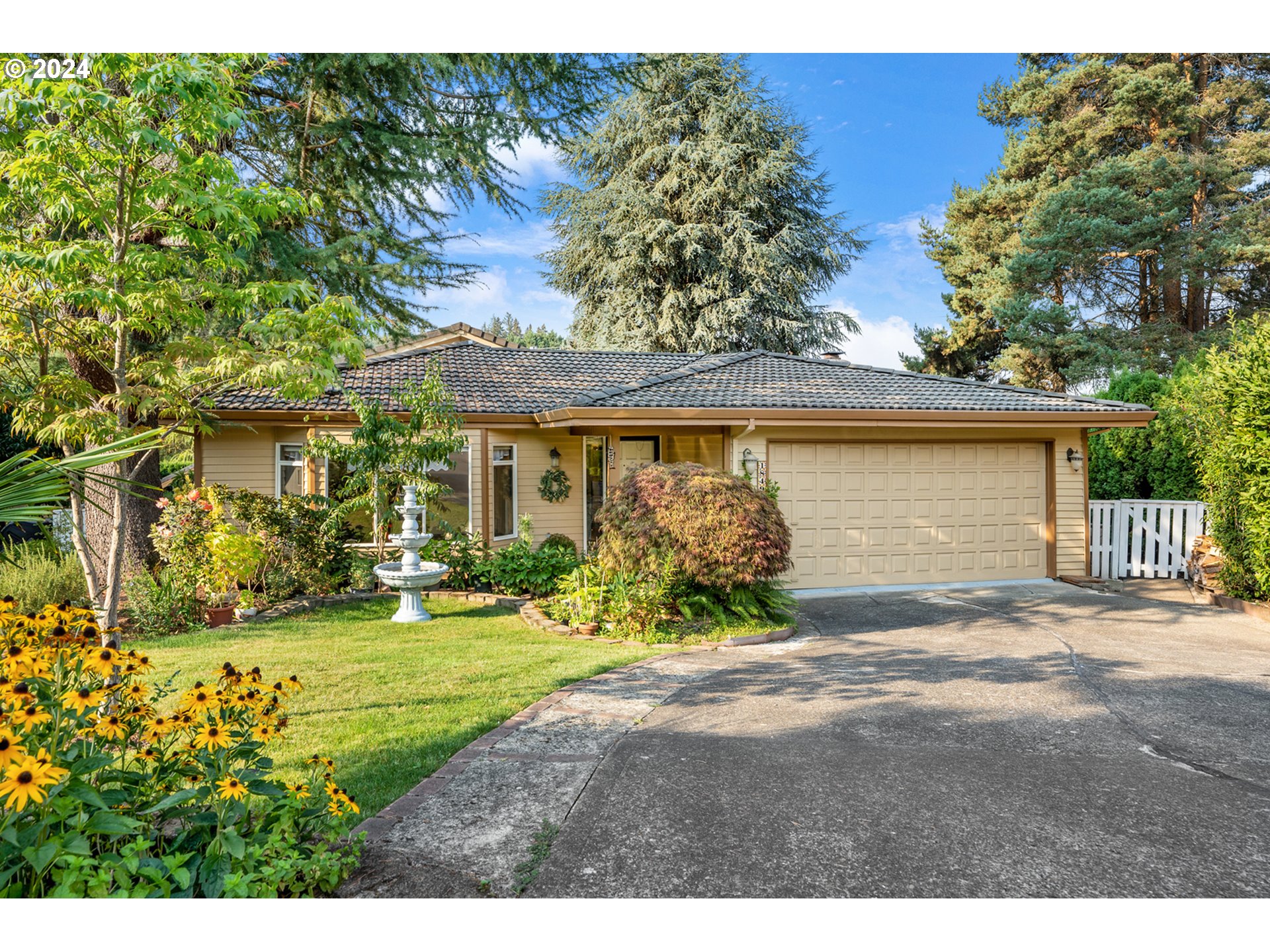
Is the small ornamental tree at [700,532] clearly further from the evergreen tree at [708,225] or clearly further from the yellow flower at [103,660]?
the evergreen tree at [708,225]

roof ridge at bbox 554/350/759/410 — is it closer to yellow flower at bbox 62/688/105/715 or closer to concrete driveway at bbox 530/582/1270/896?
concrete driveway at bbox 530/582/1270/896

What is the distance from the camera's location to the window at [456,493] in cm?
1088

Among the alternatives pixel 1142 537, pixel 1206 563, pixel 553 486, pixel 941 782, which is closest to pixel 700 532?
pixel 941 782

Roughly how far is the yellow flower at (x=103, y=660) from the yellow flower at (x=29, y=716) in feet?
0.65

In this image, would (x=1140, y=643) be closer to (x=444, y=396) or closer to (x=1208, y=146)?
(x=444, y=396)

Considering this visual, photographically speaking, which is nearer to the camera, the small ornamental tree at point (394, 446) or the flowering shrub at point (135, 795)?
the flowering shrub at point (135, 795)

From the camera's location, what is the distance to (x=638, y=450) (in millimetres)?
11758

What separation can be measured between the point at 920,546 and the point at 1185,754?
6367mm

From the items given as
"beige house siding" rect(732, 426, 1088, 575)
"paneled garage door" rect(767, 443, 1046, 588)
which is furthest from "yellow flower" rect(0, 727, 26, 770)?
"beige house siding" rect(732, 426, 1088, 575)

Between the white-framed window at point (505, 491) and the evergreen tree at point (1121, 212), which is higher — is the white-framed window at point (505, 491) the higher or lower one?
the lower one

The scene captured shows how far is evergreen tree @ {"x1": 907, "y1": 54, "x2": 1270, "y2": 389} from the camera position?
1705 cm

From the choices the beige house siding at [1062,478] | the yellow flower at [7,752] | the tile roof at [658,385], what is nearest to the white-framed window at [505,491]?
the tile roof at [658,385]

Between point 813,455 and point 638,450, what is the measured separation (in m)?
3.12
